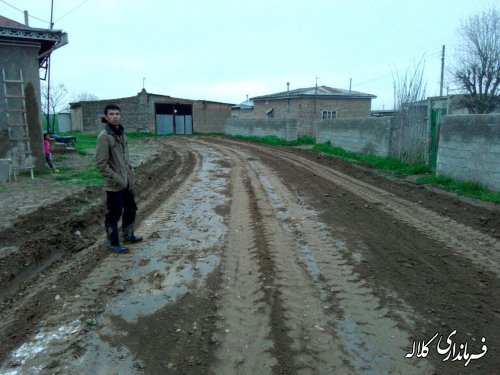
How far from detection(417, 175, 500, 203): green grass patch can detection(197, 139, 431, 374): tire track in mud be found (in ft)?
13.7

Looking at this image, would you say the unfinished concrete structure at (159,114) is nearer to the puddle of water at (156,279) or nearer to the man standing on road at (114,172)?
the puddle of water at (156,279)

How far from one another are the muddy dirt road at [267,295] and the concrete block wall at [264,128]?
17.4 metres

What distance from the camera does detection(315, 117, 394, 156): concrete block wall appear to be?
14.4m

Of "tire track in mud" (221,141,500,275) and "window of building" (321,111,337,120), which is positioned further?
"window of building" (321,111,337,120)

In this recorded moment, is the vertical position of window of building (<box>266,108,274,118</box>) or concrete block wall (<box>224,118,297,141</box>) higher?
window of building (<box>266,108,274,118</box>)

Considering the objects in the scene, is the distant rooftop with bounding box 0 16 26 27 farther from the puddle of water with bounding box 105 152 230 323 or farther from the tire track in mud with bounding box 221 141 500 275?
the tire track in mud with bounding box 221 141 500 275

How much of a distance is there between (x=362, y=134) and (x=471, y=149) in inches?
282

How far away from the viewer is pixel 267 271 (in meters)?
4.52

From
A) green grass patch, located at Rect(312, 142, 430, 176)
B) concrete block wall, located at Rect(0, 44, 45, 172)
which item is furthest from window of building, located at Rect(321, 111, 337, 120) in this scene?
concrete block wall, located at Rect(0, 44, 45, 172)

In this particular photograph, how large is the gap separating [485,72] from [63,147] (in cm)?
2525

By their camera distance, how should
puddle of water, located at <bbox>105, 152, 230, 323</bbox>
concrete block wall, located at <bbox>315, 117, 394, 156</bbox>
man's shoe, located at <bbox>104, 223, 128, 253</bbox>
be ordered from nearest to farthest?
puddle of water, located at <bbox>105, 152, 230, 323</bbox> → man's shoe, located at <bbox>104, 223, 128, 253</bbox> → concrete block wall, located at <bbox>315, 117, 394, 156</bbox>

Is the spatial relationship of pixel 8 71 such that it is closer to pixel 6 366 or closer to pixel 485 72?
pixel 6 366

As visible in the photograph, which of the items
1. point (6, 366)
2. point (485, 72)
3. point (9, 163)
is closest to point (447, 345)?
point (6, 366)

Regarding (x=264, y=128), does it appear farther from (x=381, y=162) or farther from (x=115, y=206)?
(x=115, y=206)
